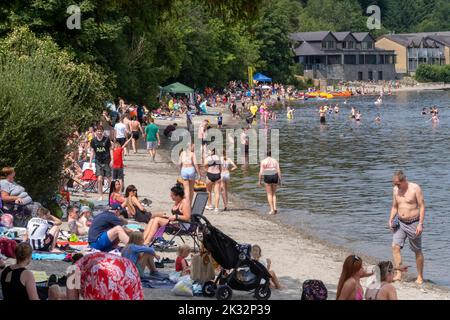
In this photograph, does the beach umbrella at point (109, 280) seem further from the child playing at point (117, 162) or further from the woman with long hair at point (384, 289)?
the child playing at point (117, 162)

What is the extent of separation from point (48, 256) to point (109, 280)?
5.10m

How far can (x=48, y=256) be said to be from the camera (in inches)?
565

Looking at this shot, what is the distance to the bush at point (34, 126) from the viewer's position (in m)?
17.2

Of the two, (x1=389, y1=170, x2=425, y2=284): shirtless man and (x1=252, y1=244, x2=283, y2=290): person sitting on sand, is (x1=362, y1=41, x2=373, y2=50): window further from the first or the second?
(x1=252, y1=244, x2=283, y2=290): person sitting on sand

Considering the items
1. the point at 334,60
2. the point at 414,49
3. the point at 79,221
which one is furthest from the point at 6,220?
the point at 414,49

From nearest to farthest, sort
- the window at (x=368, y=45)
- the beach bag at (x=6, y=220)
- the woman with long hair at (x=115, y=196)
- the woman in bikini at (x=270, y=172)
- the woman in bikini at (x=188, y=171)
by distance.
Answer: the beach bag at (x=6, y=220) < the woman with long hair at (x=115, y=196) < the woman in bikini at (x=188, y=171) < the woman in bikini at (x=270, y=172) < the window at (x=368, y=45)

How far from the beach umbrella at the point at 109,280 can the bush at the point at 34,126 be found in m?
7.75

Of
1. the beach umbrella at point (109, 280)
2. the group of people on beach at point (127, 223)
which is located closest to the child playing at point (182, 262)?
the group of people on beach at point (127, 223)

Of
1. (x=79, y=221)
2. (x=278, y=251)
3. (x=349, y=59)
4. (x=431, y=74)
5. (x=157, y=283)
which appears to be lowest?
(x=278, y=251)

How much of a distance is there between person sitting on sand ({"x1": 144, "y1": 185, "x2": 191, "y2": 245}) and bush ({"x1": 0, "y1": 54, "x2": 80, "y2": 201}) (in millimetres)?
3068

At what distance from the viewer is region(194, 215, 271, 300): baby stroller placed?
1248 cm

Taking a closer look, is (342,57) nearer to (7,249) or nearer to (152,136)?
(152,136)

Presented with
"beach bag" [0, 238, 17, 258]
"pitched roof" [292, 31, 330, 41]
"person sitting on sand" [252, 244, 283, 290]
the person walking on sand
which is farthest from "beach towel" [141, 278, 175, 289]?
"pitched roof" [292, 31, 330, 41]
